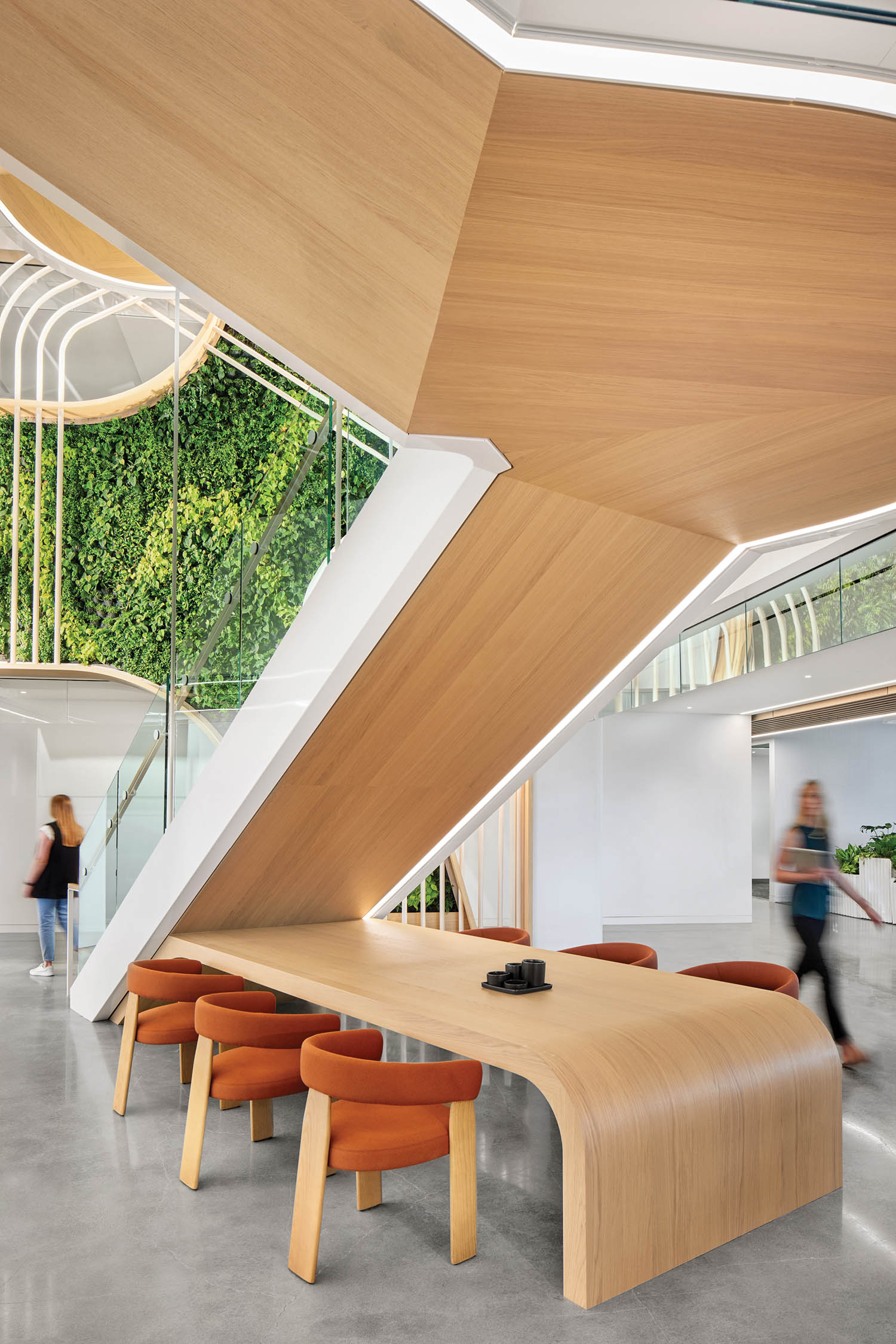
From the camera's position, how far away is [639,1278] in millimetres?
3418

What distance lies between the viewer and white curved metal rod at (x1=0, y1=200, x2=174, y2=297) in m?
7.68

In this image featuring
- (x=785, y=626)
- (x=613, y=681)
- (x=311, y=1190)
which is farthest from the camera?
(x=785, y=626)

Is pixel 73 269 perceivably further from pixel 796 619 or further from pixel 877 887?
pixel 877 887

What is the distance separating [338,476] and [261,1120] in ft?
11.3

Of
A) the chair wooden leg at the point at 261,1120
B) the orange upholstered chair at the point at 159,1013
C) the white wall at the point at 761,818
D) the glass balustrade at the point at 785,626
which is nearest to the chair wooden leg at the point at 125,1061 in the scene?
the orange upholstered chair at the point at 159,1013

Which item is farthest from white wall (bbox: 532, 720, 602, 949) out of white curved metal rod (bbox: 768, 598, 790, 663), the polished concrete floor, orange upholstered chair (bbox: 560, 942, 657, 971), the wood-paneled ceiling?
the wood-paneled ceiling

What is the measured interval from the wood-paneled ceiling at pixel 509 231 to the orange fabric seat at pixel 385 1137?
2410 mm

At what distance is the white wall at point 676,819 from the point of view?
1398 cm

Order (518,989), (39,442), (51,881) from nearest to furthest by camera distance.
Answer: (518,989)
(51,881)
(39,442)

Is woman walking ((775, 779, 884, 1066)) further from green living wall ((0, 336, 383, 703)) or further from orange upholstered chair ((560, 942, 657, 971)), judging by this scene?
green living wall ((0, 336, 383, 703))

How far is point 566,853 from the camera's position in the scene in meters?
9.83

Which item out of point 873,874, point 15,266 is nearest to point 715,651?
point 873,874

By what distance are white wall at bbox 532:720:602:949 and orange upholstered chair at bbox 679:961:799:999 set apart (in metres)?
3.86

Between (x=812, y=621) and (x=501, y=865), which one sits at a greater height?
(x=812, y=621)
